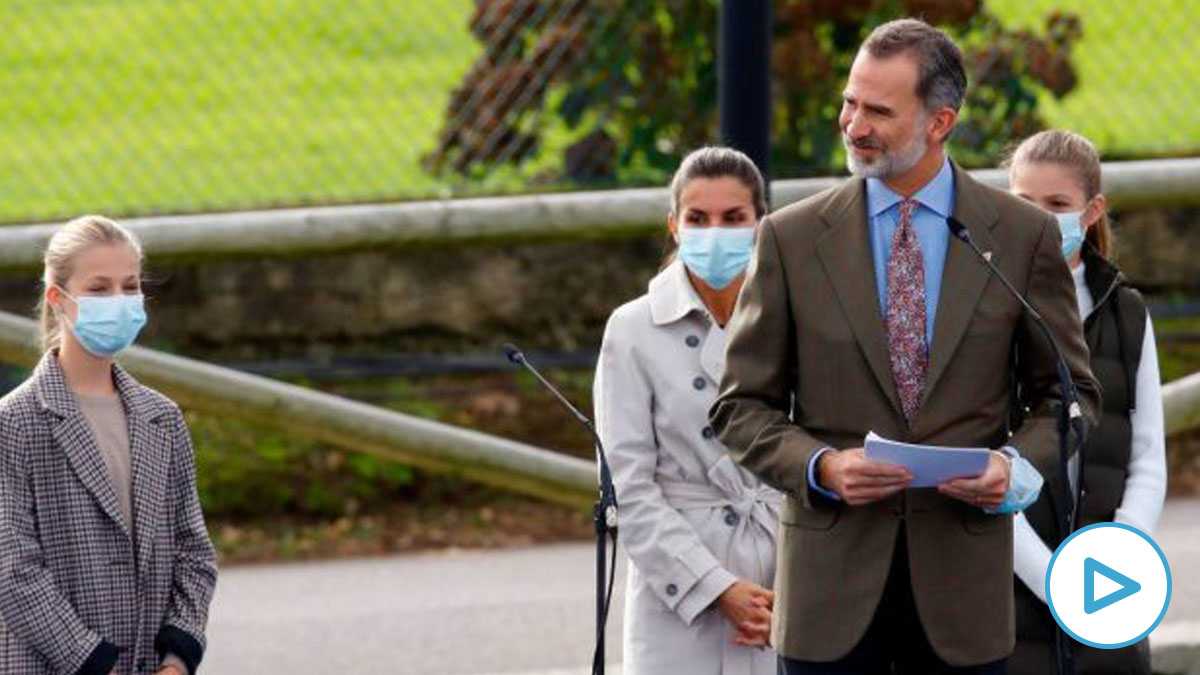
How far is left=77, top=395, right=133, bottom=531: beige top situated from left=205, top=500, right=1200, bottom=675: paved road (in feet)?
8.06

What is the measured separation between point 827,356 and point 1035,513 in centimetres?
126

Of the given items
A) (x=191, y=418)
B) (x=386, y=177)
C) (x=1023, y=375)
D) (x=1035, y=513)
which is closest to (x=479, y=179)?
(x=386, y=177)

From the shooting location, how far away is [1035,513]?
7.13m

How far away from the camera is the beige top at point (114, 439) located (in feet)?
22.0

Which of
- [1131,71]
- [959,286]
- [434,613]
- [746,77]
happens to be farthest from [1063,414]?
[1131,71]

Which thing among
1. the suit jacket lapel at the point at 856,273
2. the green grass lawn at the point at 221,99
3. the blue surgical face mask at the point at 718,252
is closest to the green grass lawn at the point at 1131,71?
the green grass lawn at the point at 221,99

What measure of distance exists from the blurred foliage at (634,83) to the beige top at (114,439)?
4909mm

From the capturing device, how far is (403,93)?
11875mm

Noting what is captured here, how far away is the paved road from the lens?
367 inches

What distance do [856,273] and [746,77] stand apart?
2153mm

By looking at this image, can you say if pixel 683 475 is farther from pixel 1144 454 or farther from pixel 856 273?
pixel 856 273

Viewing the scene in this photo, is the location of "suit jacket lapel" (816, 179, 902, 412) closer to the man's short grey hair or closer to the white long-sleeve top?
the man's short grey hair

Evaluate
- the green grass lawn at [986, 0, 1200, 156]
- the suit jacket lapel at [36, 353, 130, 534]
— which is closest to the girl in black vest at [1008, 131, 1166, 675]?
the suit jacket lapel at [36, 353, 130, 534]

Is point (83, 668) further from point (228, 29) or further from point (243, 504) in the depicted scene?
point (228, 29)
